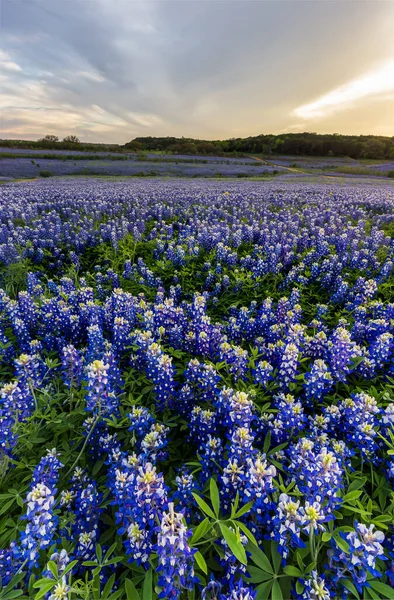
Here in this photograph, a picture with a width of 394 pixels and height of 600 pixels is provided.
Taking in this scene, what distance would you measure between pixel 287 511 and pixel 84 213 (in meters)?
10.7

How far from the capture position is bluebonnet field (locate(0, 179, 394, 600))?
157 cm

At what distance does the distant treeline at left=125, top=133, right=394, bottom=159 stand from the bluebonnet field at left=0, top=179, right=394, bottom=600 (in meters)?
61.5

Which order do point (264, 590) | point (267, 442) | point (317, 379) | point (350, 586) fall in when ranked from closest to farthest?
point (350, 586) → point (264, 590) → point (267, 442) → point (317, 379)

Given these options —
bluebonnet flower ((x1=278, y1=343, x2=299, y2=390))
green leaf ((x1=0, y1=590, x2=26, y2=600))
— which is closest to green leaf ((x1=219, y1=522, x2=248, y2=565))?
green leaf ((x1=0, y1=590, x2=26, y2=600))

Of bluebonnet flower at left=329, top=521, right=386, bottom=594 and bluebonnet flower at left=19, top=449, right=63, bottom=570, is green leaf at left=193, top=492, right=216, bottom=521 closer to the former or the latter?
bluebonnet flower at left=329, top=521, right=386, bottom=594

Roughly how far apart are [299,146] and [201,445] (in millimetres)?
76195

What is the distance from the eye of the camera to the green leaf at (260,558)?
1.65m

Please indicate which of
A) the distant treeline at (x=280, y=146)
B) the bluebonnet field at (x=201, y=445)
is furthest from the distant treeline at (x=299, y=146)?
the bluebonnet field at (x=201, y=445)

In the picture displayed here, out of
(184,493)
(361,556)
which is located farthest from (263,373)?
(361,556)

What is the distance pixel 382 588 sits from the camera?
1.50 metres

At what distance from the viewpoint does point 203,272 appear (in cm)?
614

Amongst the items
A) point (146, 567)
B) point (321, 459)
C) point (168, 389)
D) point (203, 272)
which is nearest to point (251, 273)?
point (203, 272)

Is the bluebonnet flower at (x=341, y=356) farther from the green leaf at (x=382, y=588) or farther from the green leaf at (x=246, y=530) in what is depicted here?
the green leaf at (x=246, y=530)

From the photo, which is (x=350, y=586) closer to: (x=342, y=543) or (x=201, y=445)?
(x=342, y=543)
